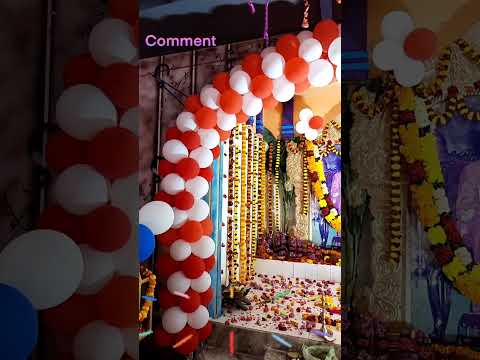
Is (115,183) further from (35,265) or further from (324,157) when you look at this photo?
(324,157)

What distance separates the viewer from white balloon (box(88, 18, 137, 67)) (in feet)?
4.11

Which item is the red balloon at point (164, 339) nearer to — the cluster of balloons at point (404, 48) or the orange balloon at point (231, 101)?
the orange balloon at point (231, 101)

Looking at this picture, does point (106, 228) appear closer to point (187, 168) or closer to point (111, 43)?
point (111, 43)

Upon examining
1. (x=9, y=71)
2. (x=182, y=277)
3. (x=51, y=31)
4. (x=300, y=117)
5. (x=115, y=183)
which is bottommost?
(x=182, y=277)

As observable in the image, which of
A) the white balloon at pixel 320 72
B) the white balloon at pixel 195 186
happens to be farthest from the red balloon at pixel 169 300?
the white balloon at pixel 320 72

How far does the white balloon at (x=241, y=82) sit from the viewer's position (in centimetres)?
243

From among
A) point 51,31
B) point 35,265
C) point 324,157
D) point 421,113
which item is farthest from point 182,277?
point 324,157

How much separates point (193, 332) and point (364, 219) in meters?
1.95

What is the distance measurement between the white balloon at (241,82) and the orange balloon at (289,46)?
12.1 inches

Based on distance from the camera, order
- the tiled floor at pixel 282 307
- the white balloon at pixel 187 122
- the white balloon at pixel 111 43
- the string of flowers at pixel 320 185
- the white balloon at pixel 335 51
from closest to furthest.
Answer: the white balloon at pixel 111 43 < the white balloon at pixel 335 51 < the white balloon at pixel 187 122 < the tiled floor at pixel 282 307 < the string of flowers at pixel 320 185

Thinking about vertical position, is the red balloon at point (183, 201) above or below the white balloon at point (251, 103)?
below

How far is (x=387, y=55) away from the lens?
3.84 ft

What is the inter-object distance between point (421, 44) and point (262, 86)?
1.32m

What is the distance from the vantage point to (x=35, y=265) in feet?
3.18
